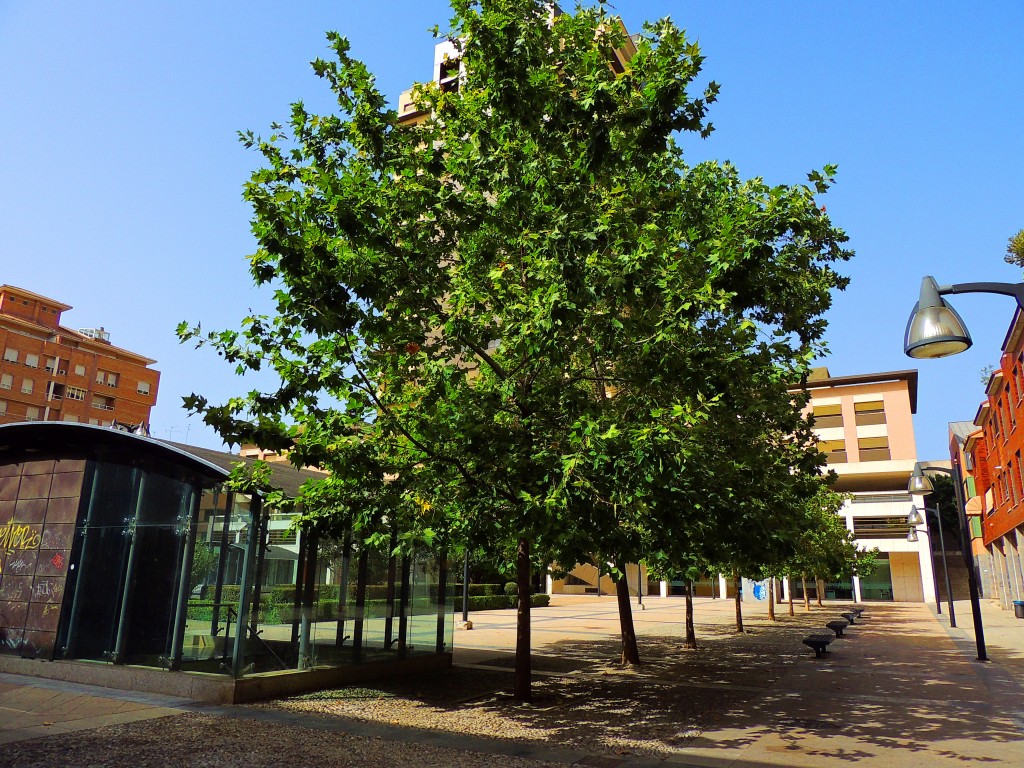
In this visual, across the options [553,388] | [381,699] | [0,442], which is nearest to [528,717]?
[381,699]

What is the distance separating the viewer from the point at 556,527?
324 inches

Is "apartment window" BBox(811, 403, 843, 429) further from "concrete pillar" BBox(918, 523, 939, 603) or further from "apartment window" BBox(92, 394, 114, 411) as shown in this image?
"apartment window" BBox(92, 394, 114, 411)

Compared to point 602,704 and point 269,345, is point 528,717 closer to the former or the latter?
point 602,704

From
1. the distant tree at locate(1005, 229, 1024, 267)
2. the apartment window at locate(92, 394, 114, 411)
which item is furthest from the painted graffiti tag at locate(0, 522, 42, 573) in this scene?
the apartment window at locate(92, 394, 114, 411)

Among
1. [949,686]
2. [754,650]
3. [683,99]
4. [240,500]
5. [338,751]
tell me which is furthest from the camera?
[754,650]

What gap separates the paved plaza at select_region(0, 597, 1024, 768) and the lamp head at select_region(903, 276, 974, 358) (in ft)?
15.9

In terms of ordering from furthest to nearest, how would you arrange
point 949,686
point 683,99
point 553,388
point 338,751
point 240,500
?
1. point 949,686
2. point 240,500
3. point 553,388
4. point 683,99
5. point 338,751

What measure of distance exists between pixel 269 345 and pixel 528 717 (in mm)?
6289

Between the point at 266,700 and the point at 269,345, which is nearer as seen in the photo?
the point at 269,345

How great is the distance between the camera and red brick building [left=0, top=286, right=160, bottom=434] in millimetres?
66125

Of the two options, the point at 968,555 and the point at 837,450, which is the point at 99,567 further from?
the point at 837,450

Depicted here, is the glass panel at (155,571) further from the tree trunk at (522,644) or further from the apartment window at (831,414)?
the apartment window at (831,414)

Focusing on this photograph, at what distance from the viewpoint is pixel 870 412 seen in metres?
59.3

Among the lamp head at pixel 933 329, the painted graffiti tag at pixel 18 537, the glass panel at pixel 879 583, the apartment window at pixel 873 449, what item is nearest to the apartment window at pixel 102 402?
the painted graffiti tag at pixel 18 537
